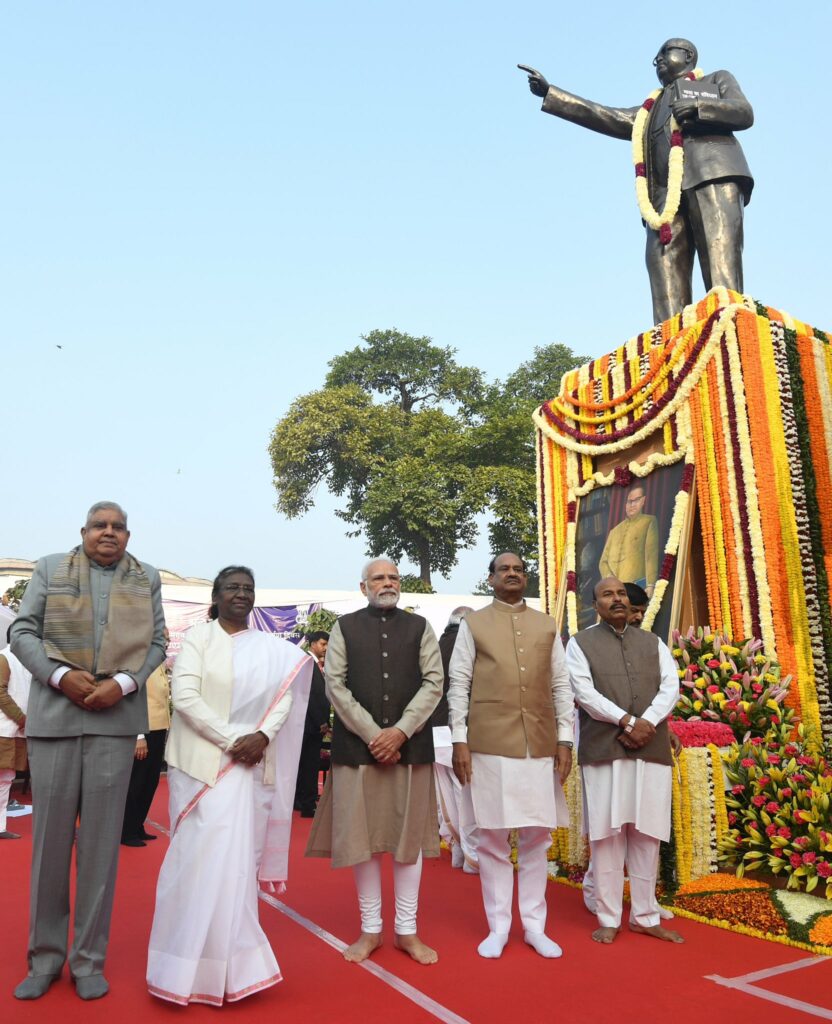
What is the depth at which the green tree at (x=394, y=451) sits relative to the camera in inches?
1038

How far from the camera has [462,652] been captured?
4289mm

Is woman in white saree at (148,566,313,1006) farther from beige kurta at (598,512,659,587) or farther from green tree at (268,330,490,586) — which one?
green tree at (268,330,490,586)

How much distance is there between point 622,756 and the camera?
427 centimetres

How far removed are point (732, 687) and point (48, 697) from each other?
429 centimetres

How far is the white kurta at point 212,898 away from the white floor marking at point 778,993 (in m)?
1.73

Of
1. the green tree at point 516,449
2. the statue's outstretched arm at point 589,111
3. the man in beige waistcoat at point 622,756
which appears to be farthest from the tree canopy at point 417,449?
the man in beige waistcoat at point 622,756

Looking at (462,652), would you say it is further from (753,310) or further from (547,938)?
(753,310)

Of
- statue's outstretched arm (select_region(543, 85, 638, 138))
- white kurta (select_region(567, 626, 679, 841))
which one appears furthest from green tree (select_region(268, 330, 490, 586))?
white kurta (select_region(567, 626, 679, 841))

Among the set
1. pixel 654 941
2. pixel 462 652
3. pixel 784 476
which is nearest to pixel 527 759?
pixel 462 652

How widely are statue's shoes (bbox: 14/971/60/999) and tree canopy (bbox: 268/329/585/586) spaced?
22519mm

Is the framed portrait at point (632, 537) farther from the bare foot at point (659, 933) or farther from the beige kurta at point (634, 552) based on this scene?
the bare foot at point (659, 933)

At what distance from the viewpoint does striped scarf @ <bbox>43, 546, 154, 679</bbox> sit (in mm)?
3529

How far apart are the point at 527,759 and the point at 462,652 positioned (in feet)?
1.88

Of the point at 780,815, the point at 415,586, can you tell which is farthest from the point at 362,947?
the point at 415,586
